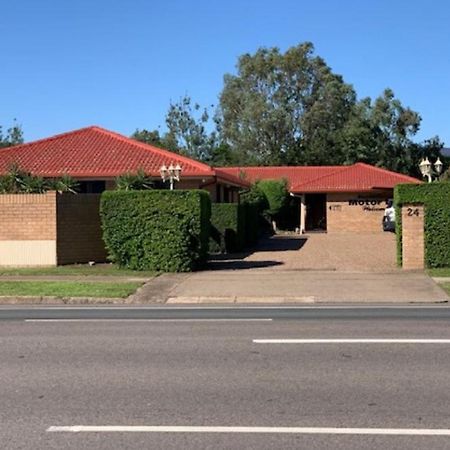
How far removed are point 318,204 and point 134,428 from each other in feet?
149

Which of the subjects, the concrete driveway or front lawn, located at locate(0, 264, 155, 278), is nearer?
the concrete driveway

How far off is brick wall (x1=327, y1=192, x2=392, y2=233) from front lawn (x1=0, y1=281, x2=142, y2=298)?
3049 centimetres

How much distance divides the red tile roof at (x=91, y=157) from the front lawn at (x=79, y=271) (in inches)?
311

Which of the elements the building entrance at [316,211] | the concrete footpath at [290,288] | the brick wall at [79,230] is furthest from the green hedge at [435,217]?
the building entrance at [316,211]

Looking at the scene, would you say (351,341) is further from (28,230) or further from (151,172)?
(151,172)

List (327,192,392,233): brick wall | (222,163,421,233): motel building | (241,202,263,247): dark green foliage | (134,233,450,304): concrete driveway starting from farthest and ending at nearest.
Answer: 1. (222,163,421,233): motel building
2. (327,192,392,233): brick wall
3. (241,202,263,247): dark green foliage
4. (134,233,450,304): concrete driveway

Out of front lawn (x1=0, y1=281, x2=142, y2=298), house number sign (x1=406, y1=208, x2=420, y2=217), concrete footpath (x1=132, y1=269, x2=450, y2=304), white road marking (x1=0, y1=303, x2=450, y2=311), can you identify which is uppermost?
house number sign (x1=406, y1=208, x2=420, y2=217)

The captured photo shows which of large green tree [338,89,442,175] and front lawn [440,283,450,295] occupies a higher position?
large green tree [338,89,442,175]

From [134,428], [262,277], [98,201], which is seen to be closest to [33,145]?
[98,201]

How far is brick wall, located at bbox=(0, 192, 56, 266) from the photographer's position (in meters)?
21.9

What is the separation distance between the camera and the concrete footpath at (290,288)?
15.5 metres

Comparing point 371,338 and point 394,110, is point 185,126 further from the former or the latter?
point 371,338

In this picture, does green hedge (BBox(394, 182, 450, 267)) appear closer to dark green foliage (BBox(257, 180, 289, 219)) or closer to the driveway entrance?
the driveway entrance

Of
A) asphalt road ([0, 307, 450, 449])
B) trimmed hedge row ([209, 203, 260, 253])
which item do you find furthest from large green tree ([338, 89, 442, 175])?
asphalt road ([0, 307, 450, 449])
